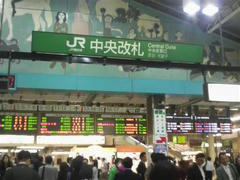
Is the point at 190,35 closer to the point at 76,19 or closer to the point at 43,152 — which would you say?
the point at 76,19

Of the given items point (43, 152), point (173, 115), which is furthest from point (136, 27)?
point (43, 152)

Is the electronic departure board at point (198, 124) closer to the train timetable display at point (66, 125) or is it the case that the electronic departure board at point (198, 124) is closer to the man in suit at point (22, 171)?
the train timetable display at point (66, 125)

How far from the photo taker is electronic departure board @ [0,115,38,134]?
8.93 m

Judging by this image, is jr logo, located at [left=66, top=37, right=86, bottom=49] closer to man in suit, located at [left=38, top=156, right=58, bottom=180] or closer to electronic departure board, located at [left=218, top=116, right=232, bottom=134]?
man in suit, located at [left=38, top=156, right=58, bottom=180]

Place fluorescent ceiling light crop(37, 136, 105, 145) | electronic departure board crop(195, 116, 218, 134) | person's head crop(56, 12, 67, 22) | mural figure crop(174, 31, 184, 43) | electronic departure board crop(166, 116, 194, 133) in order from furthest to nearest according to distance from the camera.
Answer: fluorescent ceiling light crop(37, 136, 105, 145)
mural figure crop(174, 31, 184, 43)
electronic departure board crop(195, 116, 218, 134)
electronic departure board crop(166, 116, 194, 133)
person's head crop(56, 12, 67, 22)

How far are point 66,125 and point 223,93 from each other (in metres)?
4.53

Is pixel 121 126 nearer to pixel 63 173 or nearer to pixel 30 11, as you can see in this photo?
pixel 63 173

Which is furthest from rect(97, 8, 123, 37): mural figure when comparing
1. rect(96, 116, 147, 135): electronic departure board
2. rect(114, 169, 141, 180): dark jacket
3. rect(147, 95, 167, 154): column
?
rect(114, 169, 141, 180): dark jacket

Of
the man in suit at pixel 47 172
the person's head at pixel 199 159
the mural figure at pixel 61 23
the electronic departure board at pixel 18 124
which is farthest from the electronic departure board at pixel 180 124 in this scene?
the man in suit at pixel 47 172

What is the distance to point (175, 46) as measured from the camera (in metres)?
6.37

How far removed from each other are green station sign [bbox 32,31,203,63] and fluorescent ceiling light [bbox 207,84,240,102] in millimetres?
724

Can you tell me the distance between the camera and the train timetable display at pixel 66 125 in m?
9.22

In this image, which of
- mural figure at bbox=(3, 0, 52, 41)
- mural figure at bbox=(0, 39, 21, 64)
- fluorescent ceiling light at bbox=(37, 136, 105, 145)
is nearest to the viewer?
mural figure at bbox=(0, 39, 21, 64)

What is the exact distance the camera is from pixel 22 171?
3627mm
